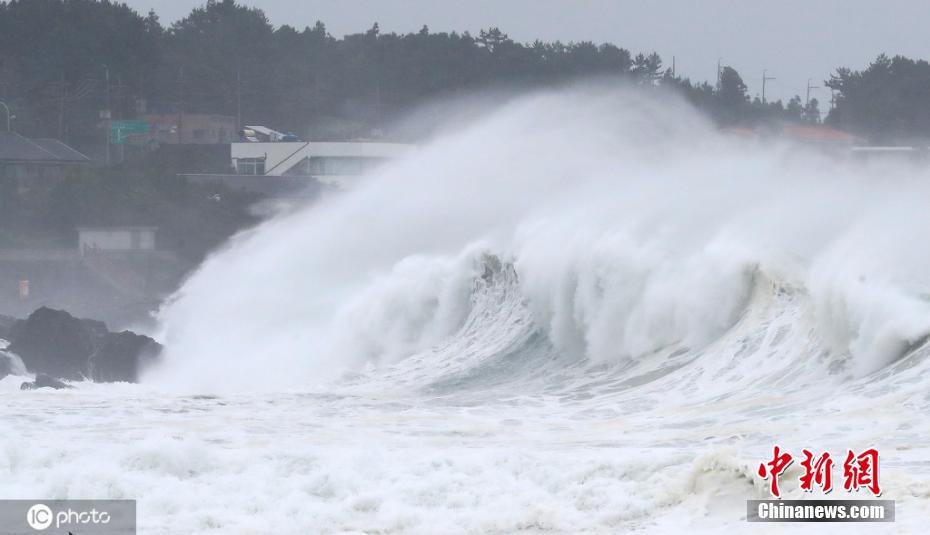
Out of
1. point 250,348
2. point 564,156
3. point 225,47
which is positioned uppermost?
point 225,47

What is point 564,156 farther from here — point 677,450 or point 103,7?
point 103,7

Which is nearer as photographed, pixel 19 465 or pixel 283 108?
pixel 19 465

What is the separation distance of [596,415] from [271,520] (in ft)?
17.9

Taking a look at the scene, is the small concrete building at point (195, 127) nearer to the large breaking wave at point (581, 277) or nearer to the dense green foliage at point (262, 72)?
the dense green foliage at point (262, 72)

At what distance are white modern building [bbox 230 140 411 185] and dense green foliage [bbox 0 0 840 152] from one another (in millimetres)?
13948

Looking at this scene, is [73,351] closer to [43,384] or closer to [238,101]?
[43,384]

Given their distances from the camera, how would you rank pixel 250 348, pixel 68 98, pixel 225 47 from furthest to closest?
pixel 225 47
pixel 68 98
pixel 250 348

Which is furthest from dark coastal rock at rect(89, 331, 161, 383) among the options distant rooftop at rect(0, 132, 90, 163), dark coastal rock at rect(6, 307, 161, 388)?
distant rooftop at rect(0, 132, 90, 163)

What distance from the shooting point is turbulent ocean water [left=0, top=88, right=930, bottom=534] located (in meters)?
12.0

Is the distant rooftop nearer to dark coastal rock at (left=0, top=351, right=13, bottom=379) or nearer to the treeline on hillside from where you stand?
the treeline on hillside

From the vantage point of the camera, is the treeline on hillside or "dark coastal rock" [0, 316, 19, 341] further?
the treeline on hillside

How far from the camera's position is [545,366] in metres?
20.4

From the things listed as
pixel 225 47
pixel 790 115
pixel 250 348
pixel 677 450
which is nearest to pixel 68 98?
pixel 225 47

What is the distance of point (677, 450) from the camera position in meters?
13.4
